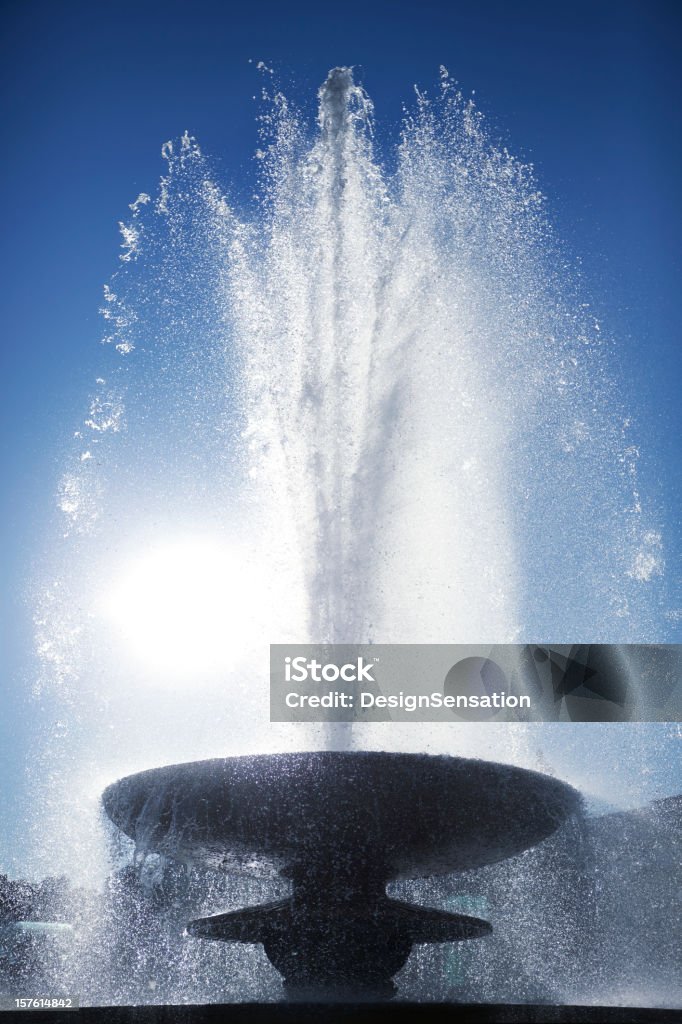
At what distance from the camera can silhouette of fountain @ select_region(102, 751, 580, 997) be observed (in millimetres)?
4844

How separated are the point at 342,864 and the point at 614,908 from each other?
16.6 ft

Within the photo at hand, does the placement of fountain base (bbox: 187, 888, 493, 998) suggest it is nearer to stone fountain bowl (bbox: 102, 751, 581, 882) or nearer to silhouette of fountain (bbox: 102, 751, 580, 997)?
silhouette of fountain (bbox: 102, 751, 580, 997)

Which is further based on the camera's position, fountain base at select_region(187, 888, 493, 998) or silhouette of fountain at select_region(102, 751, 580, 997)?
fountain base at select_region(187, 888, 493, 998)

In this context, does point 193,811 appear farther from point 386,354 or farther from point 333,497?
point 386,354

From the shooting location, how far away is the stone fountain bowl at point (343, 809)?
480 centimetres

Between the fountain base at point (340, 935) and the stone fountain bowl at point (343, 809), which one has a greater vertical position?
the stone fountain bowl at point (343, 809)

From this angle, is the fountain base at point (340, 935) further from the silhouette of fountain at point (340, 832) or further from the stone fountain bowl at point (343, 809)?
the stone fountain bowl at point (343, 809)

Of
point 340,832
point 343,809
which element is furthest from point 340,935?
point 343,809

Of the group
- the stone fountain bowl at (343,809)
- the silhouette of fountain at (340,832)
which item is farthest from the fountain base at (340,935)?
the stone fountain bowl at (343,809)

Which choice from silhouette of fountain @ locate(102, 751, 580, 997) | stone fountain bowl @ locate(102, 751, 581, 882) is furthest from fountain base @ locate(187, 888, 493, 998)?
stone fountain bowl @ locate(102, 751, 581, 882)

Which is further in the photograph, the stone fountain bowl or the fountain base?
the fountain base

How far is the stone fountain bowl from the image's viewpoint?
4801 millimetres

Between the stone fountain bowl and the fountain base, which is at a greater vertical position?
the stone fountain bowl

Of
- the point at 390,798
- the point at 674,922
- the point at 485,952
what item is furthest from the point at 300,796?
the point at 485,952
